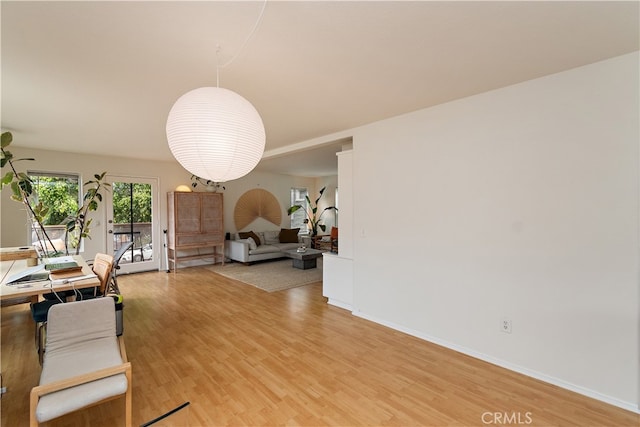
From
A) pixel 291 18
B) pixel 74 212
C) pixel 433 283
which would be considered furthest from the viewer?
pixel 74 212

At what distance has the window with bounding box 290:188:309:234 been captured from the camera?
9.17 m

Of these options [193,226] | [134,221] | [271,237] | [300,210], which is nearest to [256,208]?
[271,237]

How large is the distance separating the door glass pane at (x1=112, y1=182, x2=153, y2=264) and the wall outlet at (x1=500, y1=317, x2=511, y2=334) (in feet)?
21.5

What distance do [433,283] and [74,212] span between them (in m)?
6.26

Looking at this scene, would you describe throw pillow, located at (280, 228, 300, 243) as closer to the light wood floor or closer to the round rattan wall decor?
the round rattan wall decor

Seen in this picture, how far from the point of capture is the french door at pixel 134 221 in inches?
225

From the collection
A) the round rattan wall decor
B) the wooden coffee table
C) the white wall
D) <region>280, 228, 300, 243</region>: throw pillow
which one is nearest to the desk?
the white wall

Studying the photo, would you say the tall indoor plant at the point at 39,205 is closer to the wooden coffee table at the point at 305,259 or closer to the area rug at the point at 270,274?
the area rug at the point at 270,274

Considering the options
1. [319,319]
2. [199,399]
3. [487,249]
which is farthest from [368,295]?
[199,399]

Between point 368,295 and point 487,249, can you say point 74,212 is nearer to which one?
point 368,295

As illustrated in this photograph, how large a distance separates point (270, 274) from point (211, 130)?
481 cm

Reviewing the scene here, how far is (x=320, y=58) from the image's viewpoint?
1976 mm

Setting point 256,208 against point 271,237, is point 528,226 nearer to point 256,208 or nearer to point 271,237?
point 271,237

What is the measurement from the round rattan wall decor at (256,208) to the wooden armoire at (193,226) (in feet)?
2.83
